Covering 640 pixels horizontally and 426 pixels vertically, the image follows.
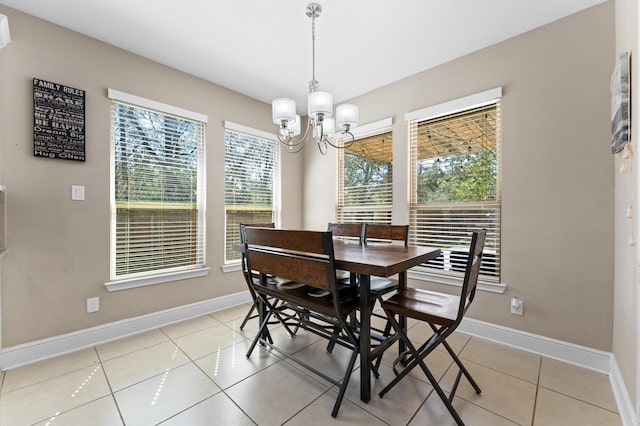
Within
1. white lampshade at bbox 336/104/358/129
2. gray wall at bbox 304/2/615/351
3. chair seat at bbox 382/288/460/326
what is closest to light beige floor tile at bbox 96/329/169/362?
chair seat at bbox 382/288/460/326

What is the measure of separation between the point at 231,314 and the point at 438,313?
2.27 metres

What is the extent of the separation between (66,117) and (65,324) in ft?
5.52

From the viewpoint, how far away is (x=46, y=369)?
191cm

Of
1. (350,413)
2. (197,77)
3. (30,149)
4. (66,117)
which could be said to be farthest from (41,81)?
(350,413)

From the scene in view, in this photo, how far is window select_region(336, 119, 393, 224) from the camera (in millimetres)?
3184

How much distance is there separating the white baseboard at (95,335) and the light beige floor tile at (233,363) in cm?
91

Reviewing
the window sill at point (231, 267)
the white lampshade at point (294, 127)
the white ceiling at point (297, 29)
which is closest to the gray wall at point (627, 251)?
the white ceiling at point (297, 29)

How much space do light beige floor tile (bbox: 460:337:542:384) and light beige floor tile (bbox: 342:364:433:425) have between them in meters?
0.66

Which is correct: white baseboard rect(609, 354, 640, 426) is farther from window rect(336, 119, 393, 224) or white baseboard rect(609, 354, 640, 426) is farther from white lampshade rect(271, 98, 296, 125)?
white lampshade rect(271, 98, 296, 125)

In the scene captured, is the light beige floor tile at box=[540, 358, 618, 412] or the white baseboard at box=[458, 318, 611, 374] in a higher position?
the white baseboard at box=[458, 318, 611, 374]

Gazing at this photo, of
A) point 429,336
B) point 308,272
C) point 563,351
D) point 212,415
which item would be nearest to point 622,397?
point 563,351

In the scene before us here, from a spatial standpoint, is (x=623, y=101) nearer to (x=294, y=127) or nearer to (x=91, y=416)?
(x=294, y=127)

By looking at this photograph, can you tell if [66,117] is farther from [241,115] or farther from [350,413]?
[350,413]

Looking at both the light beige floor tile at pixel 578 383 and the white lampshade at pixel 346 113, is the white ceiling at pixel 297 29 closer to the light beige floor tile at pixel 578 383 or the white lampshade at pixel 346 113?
the white lampshade at pixel 346 113
